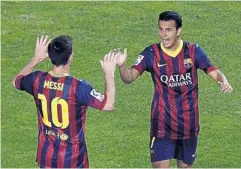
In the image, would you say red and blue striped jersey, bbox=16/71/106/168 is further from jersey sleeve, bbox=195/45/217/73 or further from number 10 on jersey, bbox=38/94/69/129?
jersey sleeve, bbox=195/45/217/73

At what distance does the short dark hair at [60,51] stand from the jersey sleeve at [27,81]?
0.35 metres

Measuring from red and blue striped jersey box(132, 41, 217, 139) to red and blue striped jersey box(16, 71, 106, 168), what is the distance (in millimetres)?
1322

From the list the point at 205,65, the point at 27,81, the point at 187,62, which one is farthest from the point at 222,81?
the point at 27,81

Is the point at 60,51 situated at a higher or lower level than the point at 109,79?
higher

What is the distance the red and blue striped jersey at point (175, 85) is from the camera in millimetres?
11695

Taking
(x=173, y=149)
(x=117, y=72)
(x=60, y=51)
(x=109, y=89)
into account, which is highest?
(x=60, y=51)

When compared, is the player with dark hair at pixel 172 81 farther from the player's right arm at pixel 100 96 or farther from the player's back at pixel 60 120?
the player's back at pixel 60 120

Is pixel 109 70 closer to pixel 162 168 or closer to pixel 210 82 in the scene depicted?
pixel 162 168

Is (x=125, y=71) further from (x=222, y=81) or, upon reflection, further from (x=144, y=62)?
(x=222, y=81)

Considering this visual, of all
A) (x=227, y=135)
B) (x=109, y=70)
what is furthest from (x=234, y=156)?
(x=109, y=70)

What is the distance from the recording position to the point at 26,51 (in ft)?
59.0

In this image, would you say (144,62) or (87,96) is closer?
(87,96)

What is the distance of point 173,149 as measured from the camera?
472 inches

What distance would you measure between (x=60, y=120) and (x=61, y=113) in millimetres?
87
